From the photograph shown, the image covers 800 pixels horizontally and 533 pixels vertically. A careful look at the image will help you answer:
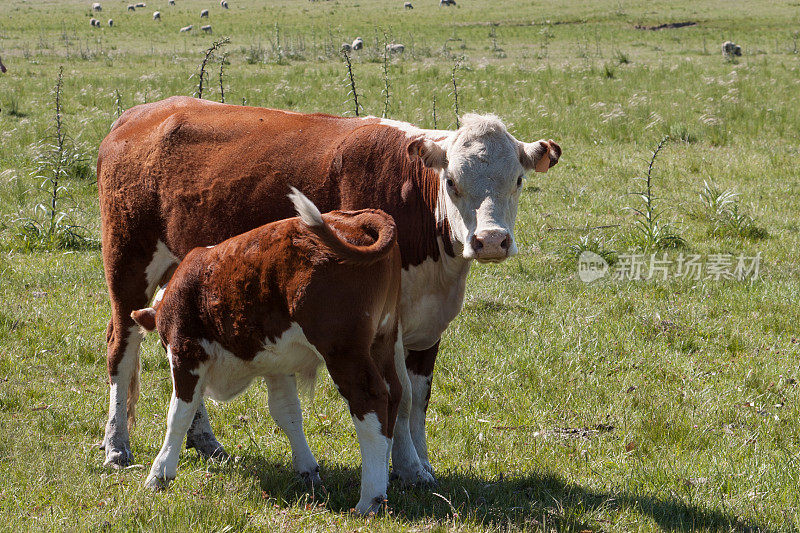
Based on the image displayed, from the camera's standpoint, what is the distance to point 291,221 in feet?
13.2

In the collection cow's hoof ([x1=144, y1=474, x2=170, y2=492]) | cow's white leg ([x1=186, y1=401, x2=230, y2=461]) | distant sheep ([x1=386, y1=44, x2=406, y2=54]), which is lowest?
cow's white leg ([x1=186, y1=401, x2=230, y2=461])

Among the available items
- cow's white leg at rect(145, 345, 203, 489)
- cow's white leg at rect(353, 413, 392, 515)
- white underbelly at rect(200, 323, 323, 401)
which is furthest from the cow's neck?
cow's white leg at rect(145, 345, 203, 489)

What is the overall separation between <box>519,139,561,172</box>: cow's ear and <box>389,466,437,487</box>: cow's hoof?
1.73 m

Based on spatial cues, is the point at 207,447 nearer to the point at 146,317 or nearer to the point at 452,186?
the point at 146,317

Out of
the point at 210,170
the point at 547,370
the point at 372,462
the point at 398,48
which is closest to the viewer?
the point at 372,462

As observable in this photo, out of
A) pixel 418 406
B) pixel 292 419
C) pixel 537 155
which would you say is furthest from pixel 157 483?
pixel 537 155

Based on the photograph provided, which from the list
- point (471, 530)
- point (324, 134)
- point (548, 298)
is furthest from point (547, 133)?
point (471, 530)

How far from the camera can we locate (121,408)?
5.16 metres

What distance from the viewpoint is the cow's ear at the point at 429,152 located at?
4332 mm

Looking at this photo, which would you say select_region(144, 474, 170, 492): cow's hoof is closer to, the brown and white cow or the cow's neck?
the brown and white cow

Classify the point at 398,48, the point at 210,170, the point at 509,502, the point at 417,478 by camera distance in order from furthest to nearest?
the point at 398,48 < the point at 210,170 < the point at 417,478 < the point at 509,502

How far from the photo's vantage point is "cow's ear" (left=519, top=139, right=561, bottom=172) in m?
4.48

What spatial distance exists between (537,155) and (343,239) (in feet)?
4.08

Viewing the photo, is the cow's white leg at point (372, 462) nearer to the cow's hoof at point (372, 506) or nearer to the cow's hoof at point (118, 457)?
the cow's hoof at point (372, 506)
